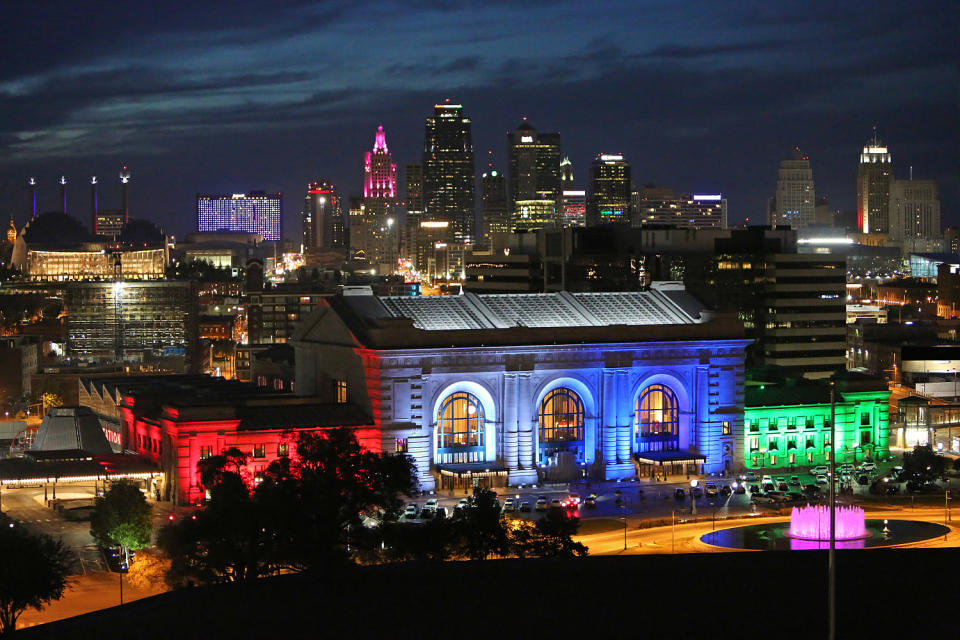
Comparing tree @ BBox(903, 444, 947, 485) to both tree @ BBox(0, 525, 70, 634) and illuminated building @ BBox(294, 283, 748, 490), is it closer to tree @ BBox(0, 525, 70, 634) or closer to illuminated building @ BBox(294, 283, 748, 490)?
illuminated building @ BBox(294, 283, 748, 490)

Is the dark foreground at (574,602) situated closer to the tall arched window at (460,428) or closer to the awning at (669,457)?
the tall arched window at (460,428)

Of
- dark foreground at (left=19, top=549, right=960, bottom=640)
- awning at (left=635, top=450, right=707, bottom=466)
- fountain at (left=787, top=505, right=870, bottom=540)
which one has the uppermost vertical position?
awning at (left=635, top=450, right=707, bottom=466)

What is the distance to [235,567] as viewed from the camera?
83.7 meters

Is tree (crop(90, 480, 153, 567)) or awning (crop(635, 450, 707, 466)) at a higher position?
awning (crop(635, 450, 707, 466))

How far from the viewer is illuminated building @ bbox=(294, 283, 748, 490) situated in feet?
436

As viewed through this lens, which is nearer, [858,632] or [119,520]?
[858,632]

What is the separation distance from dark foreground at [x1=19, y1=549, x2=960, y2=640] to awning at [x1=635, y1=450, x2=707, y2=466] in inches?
2458

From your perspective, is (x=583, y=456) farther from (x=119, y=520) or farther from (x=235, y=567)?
(x=235, y=567)

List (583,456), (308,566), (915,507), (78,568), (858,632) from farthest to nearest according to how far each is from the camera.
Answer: (583,456)
(915,507)
(78,568)
(308,566)
(858,632)

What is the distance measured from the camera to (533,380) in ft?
450

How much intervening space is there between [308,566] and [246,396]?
58673mm

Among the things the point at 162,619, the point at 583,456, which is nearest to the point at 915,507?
the point at 583,456

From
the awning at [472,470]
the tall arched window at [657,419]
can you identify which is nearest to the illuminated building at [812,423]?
the tall arched window at [657,419]

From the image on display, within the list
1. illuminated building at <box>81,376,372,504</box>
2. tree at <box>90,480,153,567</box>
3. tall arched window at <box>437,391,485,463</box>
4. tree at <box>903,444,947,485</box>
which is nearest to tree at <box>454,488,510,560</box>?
tree at <box>90,480,153,567</box>
